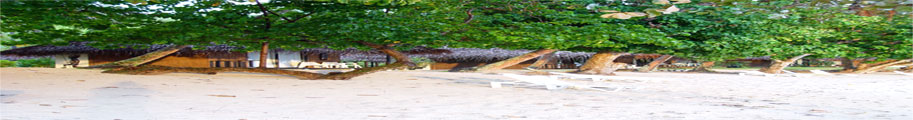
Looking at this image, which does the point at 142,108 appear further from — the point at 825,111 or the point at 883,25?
the point at 883,25

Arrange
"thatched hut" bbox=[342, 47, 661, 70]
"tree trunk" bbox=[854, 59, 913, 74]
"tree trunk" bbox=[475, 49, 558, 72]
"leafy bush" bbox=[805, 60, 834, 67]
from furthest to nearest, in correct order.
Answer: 1. "leafy bush" bbox=[805, 60, 834, 67]
2. "thatched hut" bbox=[342, 47, 661, 70]
3. "tree trunk" bbox=[854, 59, 913, 74]
4. "tree trunk" bbox=[475, 49, 558, 72]

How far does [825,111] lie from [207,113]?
506 centimetres

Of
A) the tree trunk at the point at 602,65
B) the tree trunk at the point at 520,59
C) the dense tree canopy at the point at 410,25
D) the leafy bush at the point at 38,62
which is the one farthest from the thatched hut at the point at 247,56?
the dense tree canopy at the point at 410,25

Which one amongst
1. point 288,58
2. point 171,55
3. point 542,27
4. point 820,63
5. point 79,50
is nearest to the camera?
point 542,27

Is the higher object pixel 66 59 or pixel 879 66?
pixel 66 59

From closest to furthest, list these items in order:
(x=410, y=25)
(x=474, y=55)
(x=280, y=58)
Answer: (x=410, y=25) < (x=280, y=58) < (x=474, y=55)

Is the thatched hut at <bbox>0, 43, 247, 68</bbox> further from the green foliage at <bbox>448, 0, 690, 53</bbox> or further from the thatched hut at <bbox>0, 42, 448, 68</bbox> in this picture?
the green foliage at <bbox>448, 0, 690, 53</bbox>

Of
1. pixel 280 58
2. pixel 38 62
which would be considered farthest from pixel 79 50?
pixel 38 62

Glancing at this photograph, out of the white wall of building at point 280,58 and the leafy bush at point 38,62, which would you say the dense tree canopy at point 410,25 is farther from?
the leafy bush at point 38,62

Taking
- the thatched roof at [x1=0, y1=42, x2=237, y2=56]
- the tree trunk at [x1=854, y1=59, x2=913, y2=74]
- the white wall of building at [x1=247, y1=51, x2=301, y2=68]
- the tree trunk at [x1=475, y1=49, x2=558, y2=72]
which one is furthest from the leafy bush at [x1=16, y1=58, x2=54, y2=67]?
the tree trunk at [x1=854, y1=59, x2=913, y2=74]

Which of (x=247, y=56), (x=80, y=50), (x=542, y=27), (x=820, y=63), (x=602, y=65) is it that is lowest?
(x=820, y=63)

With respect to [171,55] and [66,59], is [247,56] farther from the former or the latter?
[66,59]

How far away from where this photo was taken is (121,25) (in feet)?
25.6

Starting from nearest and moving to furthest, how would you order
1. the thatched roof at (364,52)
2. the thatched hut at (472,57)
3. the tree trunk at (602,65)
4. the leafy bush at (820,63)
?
1. the tree trunk at (602,65)
2. the thatched roof at (364,52)
3. the thatched hut at (472,57)
4. the leafy bush at (820,63)
